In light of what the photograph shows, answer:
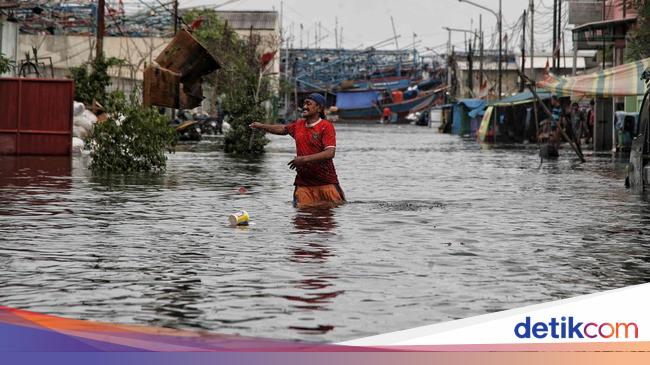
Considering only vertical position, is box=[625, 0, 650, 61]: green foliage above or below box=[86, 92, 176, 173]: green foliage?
above

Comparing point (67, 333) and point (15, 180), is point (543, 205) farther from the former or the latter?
point (67, 333)

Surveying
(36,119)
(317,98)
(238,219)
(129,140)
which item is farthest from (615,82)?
(238,219)

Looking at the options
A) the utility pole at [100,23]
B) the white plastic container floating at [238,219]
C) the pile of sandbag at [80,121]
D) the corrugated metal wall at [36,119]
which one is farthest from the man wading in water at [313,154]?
the utility pole at [100,23]

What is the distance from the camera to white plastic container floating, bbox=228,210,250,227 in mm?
15023

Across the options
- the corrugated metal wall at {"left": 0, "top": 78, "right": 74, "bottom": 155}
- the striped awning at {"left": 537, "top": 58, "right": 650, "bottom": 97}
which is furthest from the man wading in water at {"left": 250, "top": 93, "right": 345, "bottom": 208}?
the corrugated metal wall at {"left": 0, "top": 78, "right": 74, "bottom": 155}

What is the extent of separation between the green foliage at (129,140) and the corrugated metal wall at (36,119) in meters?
6.39

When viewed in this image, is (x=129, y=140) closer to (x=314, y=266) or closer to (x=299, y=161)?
(x=299, y=161)

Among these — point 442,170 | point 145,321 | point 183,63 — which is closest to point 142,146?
point 183,63

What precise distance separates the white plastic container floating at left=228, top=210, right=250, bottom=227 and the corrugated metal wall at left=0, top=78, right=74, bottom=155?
19750 millimetres

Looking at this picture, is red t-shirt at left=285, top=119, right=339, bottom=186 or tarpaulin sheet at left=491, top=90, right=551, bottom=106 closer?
red t-shirt at left=285, top=119, right=339, bottom=186

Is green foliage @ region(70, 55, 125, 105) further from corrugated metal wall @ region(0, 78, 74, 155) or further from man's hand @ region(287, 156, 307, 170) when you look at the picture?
man's hand @ region(287, 156, 307, 170)

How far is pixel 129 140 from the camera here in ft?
89.4

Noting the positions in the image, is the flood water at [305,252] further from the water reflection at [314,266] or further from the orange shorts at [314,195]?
the orange shorts at [314,195]

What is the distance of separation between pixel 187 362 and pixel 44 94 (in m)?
28.4
